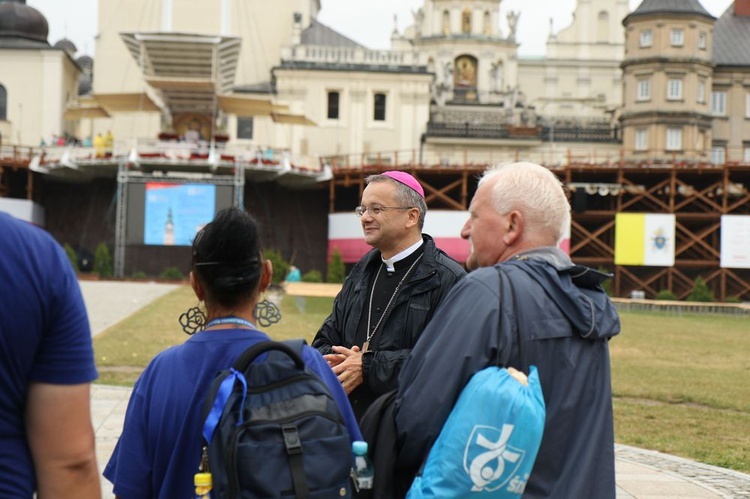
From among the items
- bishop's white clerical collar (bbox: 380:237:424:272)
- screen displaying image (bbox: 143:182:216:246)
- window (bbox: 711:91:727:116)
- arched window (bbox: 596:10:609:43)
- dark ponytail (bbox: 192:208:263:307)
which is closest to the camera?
dark ponytail (bbox: 192:208:263:307)

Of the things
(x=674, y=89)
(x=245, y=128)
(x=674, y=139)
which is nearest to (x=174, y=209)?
(x=245, y=128)

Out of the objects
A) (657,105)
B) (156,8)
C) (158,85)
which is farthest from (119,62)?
(657,105)

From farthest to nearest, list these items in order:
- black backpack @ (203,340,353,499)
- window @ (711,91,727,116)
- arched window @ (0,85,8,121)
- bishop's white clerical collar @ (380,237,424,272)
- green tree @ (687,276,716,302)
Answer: window @ (711,91,727,116) < arched window @ (0,85,8,121) < green tree @ (687,276,716,302) < bishop's white clerical collar @ (380,237,424,272) < black backpack @ (203,340,353,499)

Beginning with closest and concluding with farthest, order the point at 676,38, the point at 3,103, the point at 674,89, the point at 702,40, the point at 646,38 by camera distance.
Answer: the point at 3,103 < the point at 676,38 < the point at 646,38 < the point at 674,89 < the point at 702,40

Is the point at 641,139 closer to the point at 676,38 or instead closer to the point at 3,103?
the point at 676,38

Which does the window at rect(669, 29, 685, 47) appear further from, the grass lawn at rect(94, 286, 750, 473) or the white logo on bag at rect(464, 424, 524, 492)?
the white logo on bag at rect(464, 424, 524, 492)

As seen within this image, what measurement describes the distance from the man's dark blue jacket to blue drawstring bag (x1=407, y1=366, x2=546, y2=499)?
0.13 m

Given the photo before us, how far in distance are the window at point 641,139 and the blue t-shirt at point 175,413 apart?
208 ft

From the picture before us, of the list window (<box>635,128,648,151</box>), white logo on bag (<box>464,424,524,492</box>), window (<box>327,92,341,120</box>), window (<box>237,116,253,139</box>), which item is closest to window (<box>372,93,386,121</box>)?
window (<box>327,92,341,120</box>)

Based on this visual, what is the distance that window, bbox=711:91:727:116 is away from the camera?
6800 centimetres

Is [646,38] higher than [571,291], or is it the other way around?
[646,38]

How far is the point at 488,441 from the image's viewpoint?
333cm

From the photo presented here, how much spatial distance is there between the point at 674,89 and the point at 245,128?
26054 millimetres

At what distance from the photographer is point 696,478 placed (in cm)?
930
